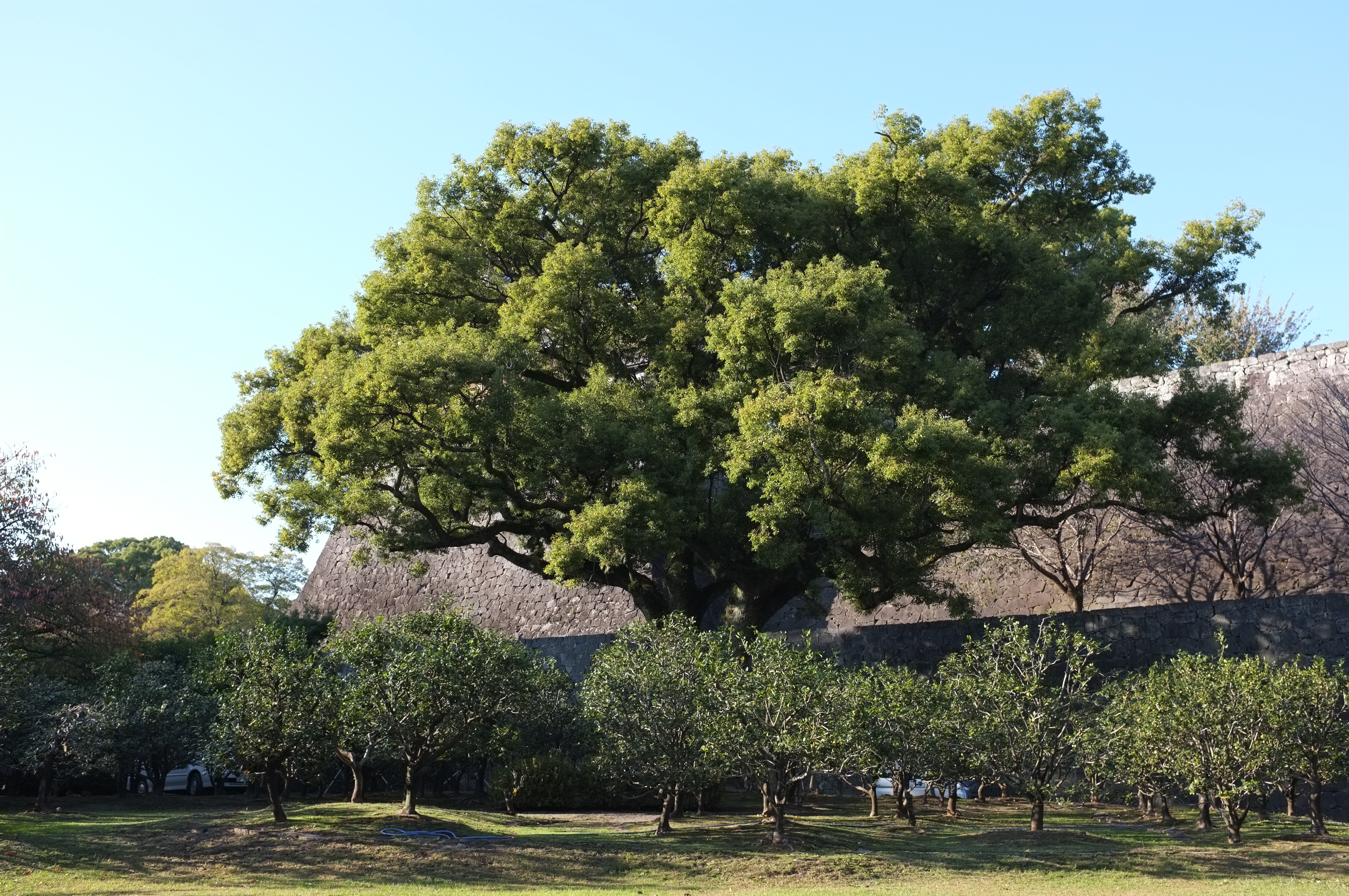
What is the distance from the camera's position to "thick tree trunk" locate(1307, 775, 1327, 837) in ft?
39.5

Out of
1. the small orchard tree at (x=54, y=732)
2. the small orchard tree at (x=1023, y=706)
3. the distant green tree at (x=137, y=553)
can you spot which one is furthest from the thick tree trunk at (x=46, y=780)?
the distant green tree at (x=137, y=553)

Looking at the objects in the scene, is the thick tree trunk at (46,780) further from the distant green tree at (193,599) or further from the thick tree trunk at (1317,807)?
the distant green tree at (193,599)

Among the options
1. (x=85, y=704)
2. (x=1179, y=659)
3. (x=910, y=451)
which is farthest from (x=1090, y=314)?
(x=85, y=704)

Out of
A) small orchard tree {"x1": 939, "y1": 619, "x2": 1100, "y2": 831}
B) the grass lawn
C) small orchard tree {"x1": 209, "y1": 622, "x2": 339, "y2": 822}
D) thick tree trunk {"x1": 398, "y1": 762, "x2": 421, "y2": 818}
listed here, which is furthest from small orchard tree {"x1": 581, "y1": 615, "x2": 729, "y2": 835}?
small orchard tree {"x1": 209, "y1": 622, "x2": 339, "y2": 822}

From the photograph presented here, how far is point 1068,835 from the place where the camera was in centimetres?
1259

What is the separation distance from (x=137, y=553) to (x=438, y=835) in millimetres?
53633

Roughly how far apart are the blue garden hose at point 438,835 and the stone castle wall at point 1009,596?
4.16 meters

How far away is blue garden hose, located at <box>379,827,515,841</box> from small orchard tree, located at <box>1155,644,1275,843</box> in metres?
7.23

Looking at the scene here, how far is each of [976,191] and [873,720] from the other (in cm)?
928

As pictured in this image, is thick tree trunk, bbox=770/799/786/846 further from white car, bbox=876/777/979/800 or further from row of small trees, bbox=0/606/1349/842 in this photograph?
white car, bbox=876/777/979/800

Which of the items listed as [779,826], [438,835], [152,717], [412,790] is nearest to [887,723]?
[779,826]

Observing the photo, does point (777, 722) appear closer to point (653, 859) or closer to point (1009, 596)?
point (653, 859)

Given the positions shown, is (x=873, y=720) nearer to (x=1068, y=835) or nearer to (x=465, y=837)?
(x=1068, y=835)

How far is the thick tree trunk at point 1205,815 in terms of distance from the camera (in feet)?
42.2
